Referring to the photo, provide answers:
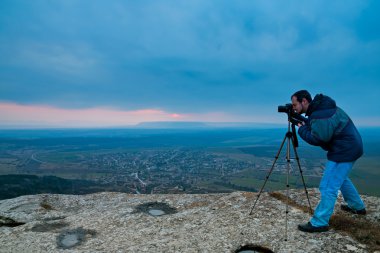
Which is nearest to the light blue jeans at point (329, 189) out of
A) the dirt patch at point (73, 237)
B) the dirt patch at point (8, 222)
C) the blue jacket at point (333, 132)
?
the blue jacket at point (333, 132)

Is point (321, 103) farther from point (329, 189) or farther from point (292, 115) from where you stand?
point (329, 189)

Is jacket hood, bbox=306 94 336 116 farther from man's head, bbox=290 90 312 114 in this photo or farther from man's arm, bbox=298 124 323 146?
man's arm, bbox=298 124 323 146

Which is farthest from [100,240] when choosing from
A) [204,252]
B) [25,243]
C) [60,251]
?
[204,252]

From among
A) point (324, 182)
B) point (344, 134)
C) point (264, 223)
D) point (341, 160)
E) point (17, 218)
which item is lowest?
point (17, 218)

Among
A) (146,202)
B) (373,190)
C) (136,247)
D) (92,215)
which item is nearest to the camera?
(136,247)

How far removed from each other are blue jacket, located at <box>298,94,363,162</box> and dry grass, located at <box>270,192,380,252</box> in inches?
87.1

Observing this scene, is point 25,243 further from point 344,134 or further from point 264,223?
point 344,134

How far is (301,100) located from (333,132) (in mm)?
1412

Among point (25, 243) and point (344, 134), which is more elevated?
point (344, 134)

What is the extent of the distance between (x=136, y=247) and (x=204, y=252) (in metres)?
2.29

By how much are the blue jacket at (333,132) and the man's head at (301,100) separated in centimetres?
34

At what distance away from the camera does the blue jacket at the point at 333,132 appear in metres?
8.02

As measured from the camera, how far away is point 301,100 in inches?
346

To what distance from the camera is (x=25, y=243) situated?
9883mm
